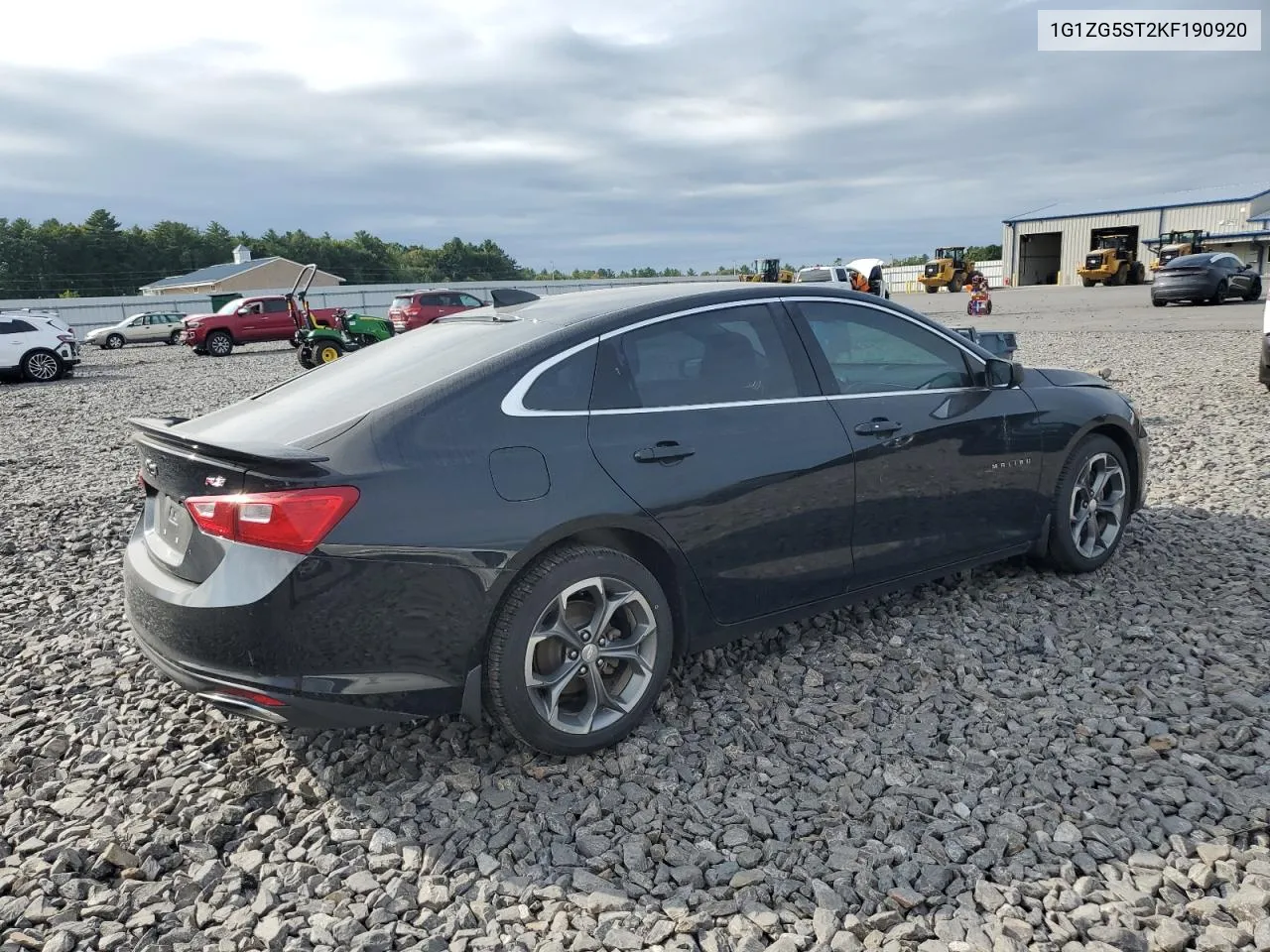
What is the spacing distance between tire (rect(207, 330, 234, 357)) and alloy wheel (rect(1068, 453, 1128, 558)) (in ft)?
88.9

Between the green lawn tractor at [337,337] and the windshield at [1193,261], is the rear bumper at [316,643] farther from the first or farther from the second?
the windshield at [1193,261]

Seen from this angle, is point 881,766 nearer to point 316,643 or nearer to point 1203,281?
point 316,643

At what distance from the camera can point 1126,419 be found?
4766 millimetres

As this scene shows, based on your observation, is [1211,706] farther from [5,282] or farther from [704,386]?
[5,282]

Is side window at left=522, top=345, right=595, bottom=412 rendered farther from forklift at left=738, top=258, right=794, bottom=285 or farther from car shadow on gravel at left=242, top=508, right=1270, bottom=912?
forklift at left=738, top=258, right=794, bottom=285

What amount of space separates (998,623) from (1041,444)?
90 cm

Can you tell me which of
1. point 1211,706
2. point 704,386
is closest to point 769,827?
point 704,386

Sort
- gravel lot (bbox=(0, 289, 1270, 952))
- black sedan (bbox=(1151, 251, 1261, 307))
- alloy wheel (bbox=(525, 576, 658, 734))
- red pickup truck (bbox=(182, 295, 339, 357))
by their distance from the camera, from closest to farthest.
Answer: gravel lot (bbox=(0, 289, 1270, 952))
alloy wheel (bbox=(525, 576, 658, 734))
black sedan (bbox=(1151, 251, 1261, 307))
red pickup truck (bbox=(182, 295, 339, 357))

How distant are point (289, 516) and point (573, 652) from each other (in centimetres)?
103

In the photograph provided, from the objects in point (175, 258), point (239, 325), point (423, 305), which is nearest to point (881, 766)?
point (423, 305)

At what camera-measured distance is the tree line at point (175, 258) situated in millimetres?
65875

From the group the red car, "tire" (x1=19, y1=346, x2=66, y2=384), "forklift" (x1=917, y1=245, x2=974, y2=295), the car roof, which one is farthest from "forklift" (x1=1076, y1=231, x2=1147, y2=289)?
the car roof

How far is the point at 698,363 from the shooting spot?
350 cm

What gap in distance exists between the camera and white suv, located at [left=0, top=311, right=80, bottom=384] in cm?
1942
